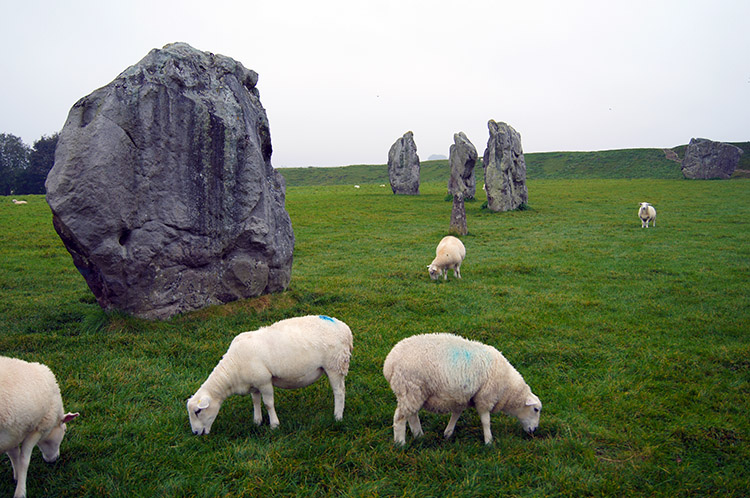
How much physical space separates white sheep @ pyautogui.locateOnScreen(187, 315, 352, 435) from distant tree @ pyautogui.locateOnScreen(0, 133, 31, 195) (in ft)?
184

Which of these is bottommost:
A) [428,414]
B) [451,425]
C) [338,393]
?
[428,414]

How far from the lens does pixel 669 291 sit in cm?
1130

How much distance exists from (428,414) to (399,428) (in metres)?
1.04

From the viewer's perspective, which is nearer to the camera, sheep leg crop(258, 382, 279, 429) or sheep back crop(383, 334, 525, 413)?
sheep back crop(383, 334, 525, 413)

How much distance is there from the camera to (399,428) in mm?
4898

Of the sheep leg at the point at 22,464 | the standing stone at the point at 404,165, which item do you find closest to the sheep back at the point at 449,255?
the sheep leg at the point at 22,464

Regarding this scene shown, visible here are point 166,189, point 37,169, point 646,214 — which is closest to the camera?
point 166,189

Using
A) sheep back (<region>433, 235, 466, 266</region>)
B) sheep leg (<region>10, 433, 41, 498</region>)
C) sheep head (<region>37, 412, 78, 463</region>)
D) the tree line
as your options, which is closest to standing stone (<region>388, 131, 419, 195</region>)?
sheep back (<region>433, 235, 466, 266</region>)

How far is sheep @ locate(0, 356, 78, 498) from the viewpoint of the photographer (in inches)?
154

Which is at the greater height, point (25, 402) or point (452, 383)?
point (25, 402)

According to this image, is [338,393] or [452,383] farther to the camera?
[338,393]

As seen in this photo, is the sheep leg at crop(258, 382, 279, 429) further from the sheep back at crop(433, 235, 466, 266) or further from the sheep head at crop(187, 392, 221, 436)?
the sheep back at crop(433, 235, 466, 266)

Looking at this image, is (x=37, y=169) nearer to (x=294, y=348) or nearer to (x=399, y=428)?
(x=294, y=348)

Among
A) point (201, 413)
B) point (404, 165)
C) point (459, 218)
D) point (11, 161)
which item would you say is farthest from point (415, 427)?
point (11, 161)
